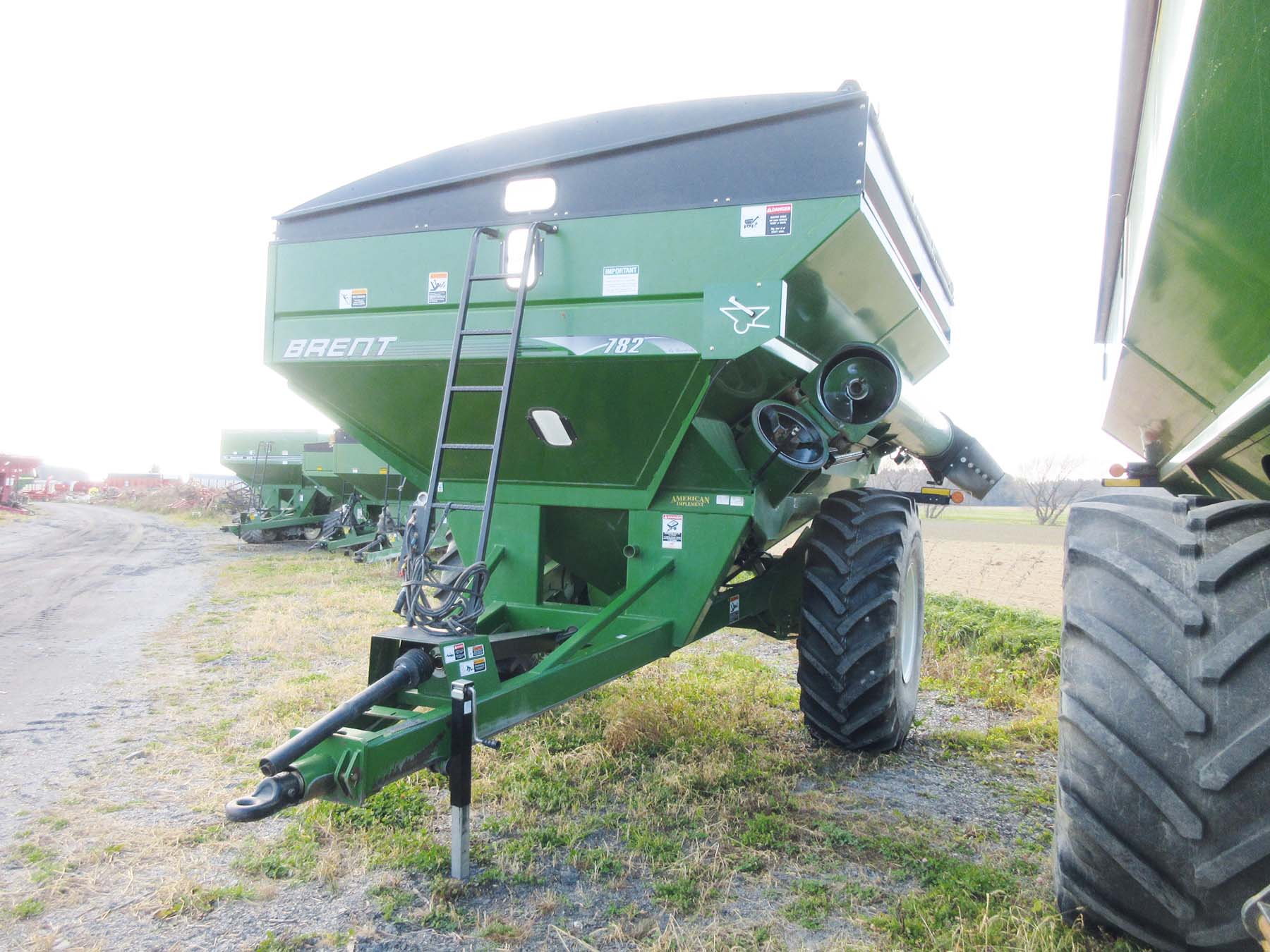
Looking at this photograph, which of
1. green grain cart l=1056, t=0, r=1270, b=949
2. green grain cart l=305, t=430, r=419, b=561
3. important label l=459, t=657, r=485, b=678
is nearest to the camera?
green grain cart l=1056, t=0, r=1270, b=949

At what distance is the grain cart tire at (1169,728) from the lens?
5.88 ft

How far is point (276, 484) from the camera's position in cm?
1716

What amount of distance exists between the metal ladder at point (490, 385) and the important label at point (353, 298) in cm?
54

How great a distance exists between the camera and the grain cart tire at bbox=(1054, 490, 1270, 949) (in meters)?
1.79

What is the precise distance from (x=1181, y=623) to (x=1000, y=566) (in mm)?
15060

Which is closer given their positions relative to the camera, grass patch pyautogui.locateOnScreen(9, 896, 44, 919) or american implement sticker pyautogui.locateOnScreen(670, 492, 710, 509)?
grass patch pyautogui.locateOnScreen(9, 896, 44, 919)

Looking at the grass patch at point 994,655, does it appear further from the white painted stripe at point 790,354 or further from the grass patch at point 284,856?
the grass patch at point 284,856

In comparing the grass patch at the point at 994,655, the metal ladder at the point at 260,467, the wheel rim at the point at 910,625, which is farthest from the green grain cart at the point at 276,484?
the wheel rim at the point at 910,625

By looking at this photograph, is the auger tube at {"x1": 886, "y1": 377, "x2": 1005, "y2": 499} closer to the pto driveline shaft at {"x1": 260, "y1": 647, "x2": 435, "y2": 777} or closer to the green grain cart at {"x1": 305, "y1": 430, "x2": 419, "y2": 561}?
the pto driveline shaft at {"x1": 260, "y1": 647, "x2": 435, "y2": 777}

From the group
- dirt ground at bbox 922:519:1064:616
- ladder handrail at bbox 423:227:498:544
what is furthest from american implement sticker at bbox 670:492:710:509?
dirt ground at bbox 922:519:1064:616

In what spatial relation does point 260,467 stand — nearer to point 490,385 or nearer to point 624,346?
point 490,385

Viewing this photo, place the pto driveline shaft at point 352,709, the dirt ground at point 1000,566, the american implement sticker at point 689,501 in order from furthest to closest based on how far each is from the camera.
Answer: the dirt ground at point 1000,566 → the american implement sticker at point 689,501 → the pto driveline shaft at point 352,709

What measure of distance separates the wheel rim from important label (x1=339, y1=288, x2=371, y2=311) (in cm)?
314

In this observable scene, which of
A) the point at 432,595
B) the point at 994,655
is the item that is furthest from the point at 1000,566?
the point at 432,595
